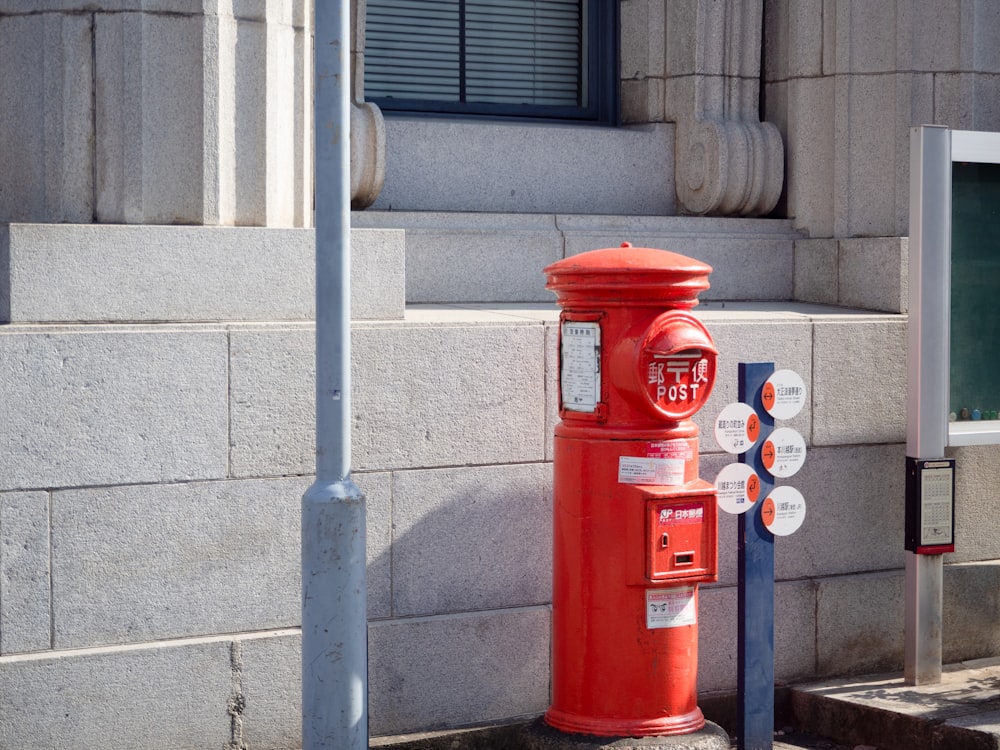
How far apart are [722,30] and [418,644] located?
4.05 m

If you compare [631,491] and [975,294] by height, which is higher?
Result: [975,294]

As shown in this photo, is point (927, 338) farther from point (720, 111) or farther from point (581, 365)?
point (720, 111)

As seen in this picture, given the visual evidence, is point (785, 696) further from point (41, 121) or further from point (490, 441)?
point (41, 121)

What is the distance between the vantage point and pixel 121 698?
525 centimetres

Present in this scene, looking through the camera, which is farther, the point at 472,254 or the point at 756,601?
the point at 472,254

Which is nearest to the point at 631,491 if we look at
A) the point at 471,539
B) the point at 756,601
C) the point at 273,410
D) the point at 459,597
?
the point at 756,601

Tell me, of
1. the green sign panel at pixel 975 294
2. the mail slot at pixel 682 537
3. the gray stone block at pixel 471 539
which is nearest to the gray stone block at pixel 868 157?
the green sign panel at pixel 975 294

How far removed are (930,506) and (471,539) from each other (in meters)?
2.09

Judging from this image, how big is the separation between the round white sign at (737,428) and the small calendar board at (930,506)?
1.17 metres

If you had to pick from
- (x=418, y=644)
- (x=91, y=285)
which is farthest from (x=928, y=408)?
(x=91, y=285)

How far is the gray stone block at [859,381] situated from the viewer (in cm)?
655

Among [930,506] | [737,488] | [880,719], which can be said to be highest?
[737,488]

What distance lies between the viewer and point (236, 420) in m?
5.41

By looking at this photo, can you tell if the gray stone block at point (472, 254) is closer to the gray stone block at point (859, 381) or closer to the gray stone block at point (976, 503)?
the gray stone block at point (859, 381)
